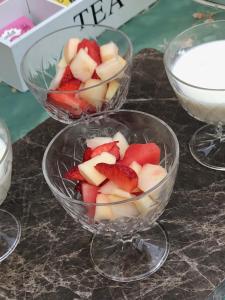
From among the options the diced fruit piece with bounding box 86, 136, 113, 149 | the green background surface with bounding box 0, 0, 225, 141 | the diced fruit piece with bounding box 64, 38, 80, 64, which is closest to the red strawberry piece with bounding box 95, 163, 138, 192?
the diced fruit piece with bounding box 86, 136, 113, 149

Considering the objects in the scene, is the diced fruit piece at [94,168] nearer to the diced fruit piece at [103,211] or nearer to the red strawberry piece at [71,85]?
the diced fruit piece at [103,211]

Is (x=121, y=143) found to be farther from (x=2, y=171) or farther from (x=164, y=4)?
(x=164, y=4)

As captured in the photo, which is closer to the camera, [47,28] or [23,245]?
[23,245]

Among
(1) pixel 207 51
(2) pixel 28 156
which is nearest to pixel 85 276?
(2) pixel 28 156

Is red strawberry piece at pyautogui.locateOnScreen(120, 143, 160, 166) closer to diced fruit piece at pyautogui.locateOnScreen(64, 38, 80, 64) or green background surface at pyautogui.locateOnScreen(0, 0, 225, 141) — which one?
diced fruit piece at pyautogui.locateOnScreen(64, 38, 80, 64)

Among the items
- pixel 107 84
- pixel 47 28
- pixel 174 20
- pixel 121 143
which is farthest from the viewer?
pixel 174 20

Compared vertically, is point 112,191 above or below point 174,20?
above
